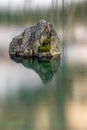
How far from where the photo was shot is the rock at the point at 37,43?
975 centimetres

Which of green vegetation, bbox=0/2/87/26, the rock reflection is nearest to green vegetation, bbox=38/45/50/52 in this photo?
the rock reflection

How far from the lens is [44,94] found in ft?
20.5

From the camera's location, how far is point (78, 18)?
55.1ft

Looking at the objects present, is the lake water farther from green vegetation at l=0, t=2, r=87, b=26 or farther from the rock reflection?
green vegetation at l=0, t=2, r=87, b=26

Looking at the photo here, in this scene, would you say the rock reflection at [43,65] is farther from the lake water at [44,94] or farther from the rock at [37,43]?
the rock at [37,43]

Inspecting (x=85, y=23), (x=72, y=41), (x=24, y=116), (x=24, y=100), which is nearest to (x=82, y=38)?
(x=72, y=41)

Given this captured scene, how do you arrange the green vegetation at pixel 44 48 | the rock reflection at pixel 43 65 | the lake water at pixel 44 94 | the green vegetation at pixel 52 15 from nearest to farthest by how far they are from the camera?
the lake water at pixel 44 94
the rock reflection at pixel 43 65
the green vegetation at pixel 44 48
the green vegetation at pixel 52 15

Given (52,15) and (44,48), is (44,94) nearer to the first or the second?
(44,48)

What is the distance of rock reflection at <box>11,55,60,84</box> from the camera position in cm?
758

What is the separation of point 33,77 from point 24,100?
5.22 ft

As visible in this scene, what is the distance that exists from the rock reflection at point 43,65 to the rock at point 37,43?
192 mm

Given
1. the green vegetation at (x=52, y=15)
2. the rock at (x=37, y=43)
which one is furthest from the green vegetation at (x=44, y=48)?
the green vegetation at (x=52, y=15)

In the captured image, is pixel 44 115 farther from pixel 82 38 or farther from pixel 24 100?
pixel 82 38

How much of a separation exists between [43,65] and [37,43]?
48.4 inches
